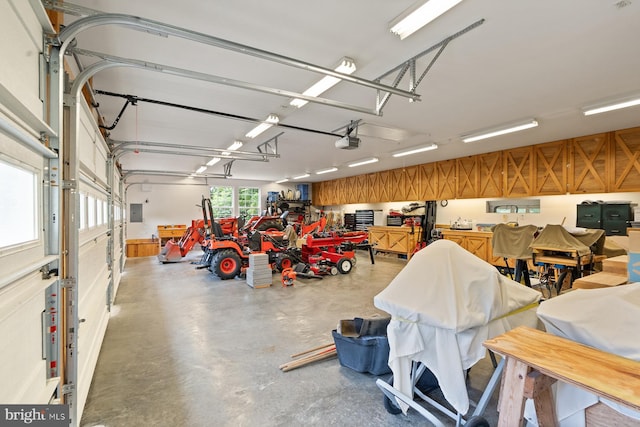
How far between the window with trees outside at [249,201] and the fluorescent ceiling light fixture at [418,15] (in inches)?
486

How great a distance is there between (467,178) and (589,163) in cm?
279

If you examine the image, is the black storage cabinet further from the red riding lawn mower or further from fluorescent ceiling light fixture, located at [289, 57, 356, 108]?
the red riding lawn mower

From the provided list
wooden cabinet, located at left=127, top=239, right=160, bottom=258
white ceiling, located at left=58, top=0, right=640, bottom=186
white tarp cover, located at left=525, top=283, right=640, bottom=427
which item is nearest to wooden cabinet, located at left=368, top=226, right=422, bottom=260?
white ceiling, located at left=58, top=0, right=640, bottom=186

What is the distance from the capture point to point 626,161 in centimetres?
582

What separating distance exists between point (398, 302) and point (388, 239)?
8781mm

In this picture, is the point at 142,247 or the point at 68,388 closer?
the point at 68,388

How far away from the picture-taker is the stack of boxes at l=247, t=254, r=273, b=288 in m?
6.01

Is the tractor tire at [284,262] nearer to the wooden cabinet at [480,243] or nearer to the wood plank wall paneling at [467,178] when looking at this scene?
the wooden cabinet at [480,243]

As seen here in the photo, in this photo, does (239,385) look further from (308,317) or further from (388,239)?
(388,239)

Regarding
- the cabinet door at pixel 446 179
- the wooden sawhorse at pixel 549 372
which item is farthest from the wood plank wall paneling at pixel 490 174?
the wooden sawhorse at pixel 549 372

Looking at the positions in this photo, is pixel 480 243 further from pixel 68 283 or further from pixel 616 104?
pixel 68 283

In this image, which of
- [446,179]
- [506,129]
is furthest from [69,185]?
[446,179]

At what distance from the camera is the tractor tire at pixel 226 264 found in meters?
6.79

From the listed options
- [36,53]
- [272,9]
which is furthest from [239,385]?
[272,9]
